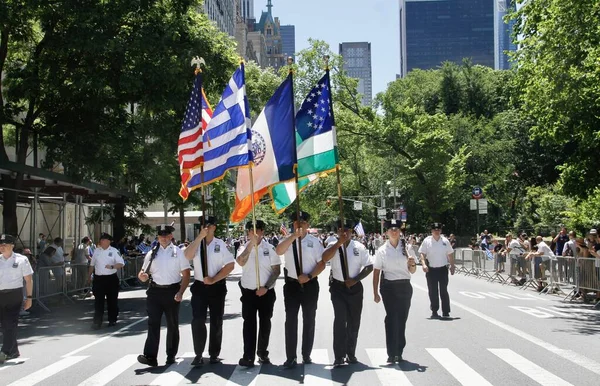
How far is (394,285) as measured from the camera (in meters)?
10.6

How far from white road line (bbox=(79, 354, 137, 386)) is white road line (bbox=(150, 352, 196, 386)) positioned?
0.63 metres

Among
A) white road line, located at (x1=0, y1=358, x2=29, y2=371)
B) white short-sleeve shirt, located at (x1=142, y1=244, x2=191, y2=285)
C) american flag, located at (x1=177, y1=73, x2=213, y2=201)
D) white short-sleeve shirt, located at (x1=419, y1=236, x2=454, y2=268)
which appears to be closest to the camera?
white short-sleeve shirt, located at (x1=142, y1=244, x2=191, y2=285)

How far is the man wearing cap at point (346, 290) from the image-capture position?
394 inches

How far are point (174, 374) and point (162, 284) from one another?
1.27 metres

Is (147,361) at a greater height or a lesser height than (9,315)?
lesser

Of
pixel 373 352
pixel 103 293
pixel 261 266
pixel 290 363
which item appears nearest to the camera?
pixel 290 363

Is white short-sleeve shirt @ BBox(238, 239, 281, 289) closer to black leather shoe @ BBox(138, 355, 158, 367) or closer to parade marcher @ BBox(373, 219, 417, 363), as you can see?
parade marcher @ BBox(373, 219, 417, 363)

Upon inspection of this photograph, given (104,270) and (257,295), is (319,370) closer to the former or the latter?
(257,295)

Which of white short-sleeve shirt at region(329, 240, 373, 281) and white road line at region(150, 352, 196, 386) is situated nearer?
white road line at region(150, 352, 196, 386)

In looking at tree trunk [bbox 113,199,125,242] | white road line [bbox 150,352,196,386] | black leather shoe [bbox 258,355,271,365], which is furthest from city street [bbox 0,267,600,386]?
tree trunk [bbox 113,199,125,242]

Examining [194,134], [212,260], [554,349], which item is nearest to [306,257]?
[212,260]

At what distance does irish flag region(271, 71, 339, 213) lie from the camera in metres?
11.3

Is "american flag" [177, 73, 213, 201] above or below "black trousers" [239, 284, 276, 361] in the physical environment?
above

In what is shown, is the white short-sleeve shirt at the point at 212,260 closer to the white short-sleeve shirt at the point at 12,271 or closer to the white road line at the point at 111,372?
the white road line at the point at 111,372
